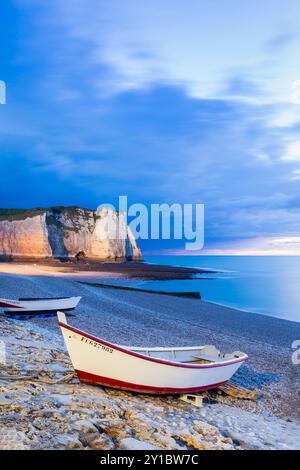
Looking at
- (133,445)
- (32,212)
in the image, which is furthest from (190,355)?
(32,212)

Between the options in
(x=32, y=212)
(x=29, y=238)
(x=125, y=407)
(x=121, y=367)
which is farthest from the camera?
(x=32, y=212)

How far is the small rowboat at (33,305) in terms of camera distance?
→ 18922mm

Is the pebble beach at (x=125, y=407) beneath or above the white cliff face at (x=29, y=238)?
beneath

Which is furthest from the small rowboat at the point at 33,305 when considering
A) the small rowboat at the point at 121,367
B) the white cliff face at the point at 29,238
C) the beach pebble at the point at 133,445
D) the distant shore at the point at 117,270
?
the white cliff face at the point at 29,238

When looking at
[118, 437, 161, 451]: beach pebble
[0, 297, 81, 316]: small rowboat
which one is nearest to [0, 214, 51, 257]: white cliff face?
[0, 297, 81, 316]: small rowboat

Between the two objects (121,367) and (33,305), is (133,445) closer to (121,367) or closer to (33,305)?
(121,367)

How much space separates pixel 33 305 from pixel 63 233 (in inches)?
4139

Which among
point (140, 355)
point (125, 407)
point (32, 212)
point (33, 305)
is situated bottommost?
point (125, 407)

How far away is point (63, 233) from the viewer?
402 feet

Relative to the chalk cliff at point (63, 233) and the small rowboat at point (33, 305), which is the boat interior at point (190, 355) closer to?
the small rowboat at point (33, 305)

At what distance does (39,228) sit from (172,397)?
352ft

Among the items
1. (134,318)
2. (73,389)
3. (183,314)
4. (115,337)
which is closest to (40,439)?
(73,389)

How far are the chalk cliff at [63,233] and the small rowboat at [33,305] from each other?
309 ft
